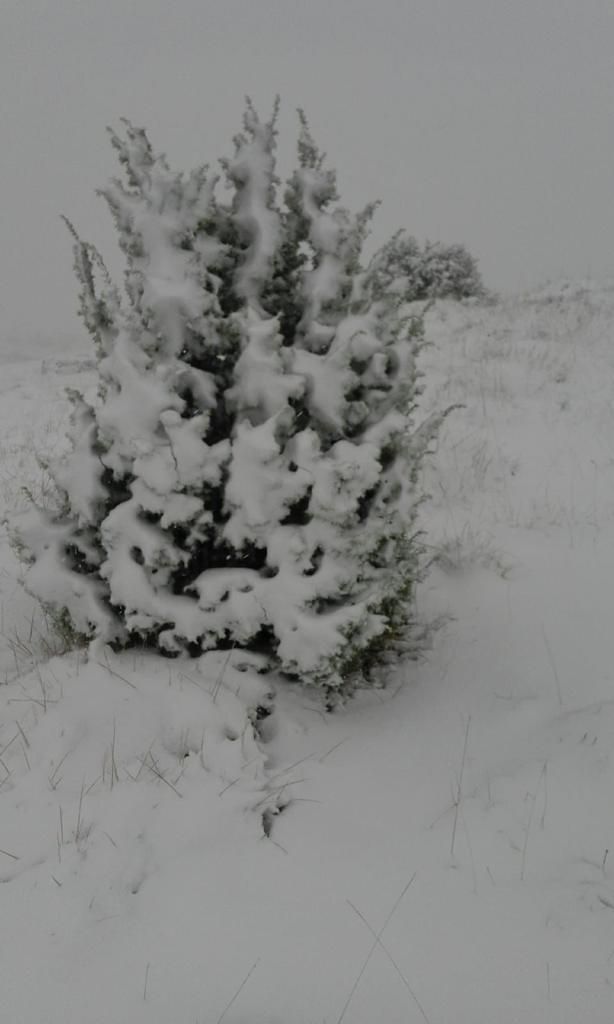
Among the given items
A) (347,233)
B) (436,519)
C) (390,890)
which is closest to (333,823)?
(390,890)

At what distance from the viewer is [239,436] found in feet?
8.05

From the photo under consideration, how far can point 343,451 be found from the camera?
2.48m

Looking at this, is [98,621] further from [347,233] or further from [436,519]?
[436,519]

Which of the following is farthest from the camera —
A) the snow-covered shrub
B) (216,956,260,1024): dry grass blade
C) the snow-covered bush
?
the snow-covered shrub

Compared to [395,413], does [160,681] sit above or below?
below

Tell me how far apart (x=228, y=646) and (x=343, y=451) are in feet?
3.29

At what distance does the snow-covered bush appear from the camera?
245 centimetres

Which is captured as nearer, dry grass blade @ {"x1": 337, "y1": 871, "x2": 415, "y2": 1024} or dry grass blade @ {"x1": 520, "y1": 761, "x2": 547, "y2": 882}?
dry grass blade @ {"x1": 337, "y1": 871, "x2": 415, "y2": 1024}

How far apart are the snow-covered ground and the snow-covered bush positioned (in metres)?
0.34

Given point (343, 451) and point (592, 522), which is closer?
point (343, 451)

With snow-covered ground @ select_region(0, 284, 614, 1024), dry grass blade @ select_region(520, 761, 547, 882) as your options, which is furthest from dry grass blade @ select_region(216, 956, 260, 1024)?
dry grass blade @ select_region(520, 761, 547, 882)

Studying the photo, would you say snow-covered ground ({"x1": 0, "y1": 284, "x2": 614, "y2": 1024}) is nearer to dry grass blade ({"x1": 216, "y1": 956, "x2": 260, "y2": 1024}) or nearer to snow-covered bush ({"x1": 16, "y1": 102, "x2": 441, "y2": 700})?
dry grass blade ({"x1": 216, "y1": 956, "x2": 260, "y2": 1024})

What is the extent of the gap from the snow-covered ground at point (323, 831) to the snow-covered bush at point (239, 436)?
34 cm

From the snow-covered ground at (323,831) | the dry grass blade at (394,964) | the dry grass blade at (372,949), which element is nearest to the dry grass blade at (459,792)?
the snow-covered ground at (323,831)
